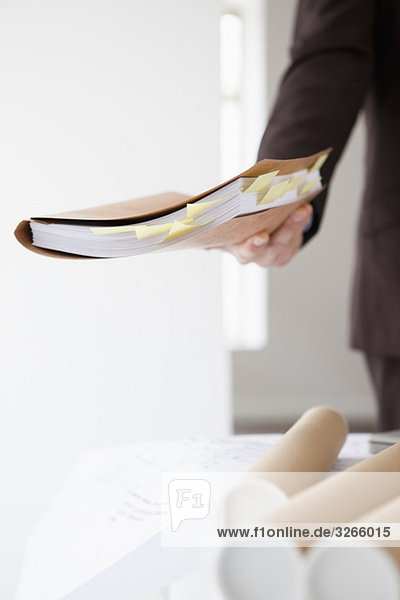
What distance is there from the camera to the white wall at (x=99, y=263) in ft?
2.21

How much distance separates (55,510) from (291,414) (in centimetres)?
225

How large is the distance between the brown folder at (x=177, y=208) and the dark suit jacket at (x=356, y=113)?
0.55 feet

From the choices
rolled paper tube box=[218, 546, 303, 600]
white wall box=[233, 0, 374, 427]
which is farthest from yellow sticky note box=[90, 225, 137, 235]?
white wall box=[233, 0, 374, 427]

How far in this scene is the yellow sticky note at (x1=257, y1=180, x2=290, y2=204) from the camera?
45 centimetres

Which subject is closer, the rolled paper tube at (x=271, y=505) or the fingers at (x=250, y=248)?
the rolled paper tube at (x=271, y=505)

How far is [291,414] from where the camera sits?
2.67 metres

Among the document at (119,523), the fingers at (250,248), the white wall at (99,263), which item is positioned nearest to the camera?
the document at (119,523)

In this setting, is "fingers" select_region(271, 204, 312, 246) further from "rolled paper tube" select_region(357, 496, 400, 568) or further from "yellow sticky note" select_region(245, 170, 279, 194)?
"rolled paper tube" select_region(357, 496, 400, 568)

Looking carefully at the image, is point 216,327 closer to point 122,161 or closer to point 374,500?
point 122,161

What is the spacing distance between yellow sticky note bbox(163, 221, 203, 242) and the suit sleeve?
272 mm

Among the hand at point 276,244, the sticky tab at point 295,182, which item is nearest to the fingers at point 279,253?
the hand at point 276,244

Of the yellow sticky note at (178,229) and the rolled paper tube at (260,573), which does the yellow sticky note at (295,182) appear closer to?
the yellow sticky note at (178,229)

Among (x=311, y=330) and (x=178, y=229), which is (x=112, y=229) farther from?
(x=311, y=330)


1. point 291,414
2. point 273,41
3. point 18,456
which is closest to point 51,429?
point 18,456
